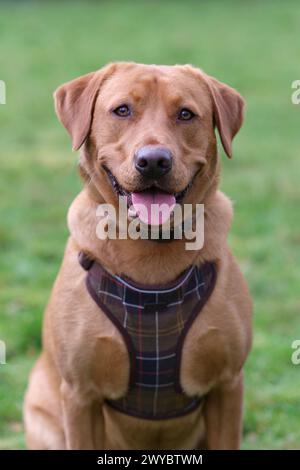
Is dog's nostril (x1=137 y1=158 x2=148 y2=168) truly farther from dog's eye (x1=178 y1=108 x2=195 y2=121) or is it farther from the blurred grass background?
the blurred grass background

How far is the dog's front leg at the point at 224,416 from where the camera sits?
14.3ft

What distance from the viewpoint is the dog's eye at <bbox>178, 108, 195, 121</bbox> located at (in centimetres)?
410

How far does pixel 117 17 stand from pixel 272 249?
42.6 ft

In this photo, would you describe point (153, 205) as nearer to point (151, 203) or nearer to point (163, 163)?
point (151, 203)

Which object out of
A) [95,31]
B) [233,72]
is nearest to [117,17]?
[95,31]

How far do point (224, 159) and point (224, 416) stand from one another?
6.06 metres

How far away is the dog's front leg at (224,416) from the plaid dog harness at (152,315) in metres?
0.24

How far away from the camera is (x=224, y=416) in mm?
4422

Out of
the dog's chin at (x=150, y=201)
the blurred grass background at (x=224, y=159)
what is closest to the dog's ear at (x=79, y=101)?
the dog's chin at (x=150, y=201)

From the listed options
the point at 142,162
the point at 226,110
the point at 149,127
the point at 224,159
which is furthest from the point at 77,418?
the point at 224,159

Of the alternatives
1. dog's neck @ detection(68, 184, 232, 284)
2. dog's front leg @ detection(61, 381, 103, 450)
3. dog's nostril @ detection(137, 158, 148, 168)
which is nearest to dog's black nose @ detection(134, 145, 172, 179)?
dog's nostril @ detection(137, 158, 148, 168)

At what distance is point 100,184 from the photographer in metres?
4.11

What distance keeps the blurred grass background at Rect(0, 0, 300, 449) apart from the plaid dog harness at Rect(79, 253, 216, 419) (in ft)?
3.53

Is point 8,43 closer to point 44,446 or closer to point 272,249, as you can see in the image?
point 272,249
